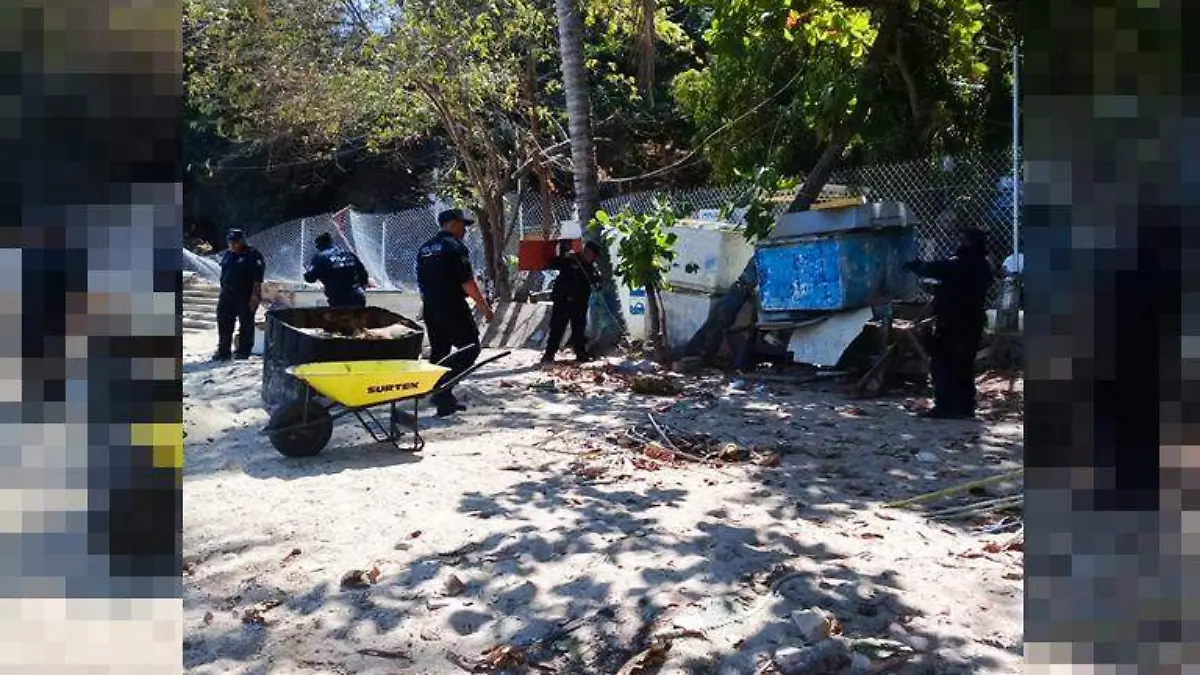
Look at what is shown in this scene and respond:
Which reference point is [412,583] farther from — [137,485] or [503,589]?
[137,485]

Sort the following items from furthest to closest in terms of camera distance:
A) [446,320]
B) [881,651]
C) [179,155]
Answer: [446,320]
[881,651]
[179,155]

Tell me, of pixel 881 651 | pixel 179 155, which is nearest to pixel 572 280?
pixel 881 651

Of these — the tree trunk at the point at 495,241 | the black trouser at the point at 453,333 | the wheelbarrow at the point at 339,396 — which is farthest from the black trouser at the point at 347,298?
the tree trunk at the point at 495,241

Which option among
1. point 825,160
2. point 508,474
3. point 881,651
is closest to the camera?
point 881,651

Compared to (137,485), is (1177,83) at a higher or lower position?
higher

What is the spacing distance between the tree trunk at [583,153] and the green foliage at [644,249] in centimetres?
93

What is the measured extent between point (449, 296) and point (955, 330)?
4.49 metres

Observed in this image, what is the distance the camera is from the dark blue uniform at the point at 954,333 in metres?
8.41

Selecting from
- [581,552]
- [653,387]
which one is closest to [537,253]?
[653,387]

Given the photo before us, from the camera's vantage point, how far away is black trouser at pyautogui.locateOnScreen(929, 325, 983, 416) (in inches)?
336

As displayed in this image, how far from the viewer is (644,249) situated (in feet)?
36.1

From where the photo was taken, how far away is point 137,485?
81.0 inches

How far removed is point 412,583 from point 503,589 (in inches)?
17.8

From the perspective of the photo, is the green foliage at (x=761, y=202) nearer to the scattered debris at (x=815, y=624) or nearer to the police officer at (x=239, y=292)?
the police officer at (x=239, y=292)
